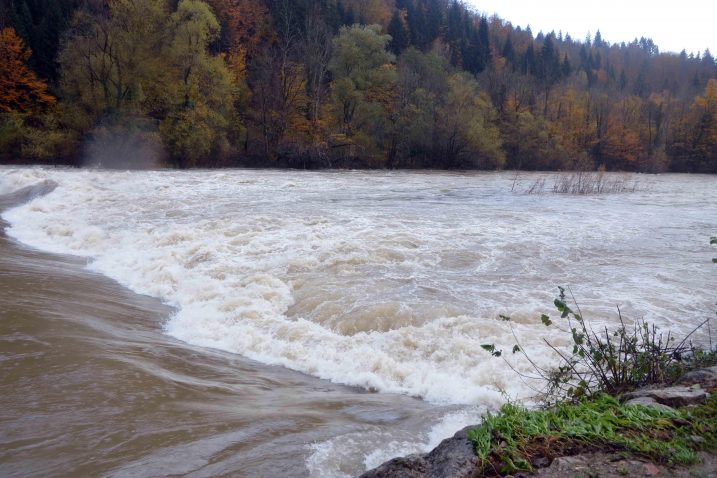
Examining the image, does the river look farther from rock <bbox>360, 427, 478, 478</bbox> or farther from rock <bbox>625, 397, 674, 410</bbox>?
rock <bbox>625, 397, 674, 410</bbox>

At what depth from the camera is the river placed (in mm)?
4102

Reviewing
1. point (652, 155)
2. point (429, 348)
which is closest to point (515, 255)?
point (429, 348)

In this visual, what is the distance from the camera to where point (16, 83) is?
126 feet

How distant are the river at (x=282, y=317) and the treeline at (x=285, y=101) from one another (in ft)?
68.1

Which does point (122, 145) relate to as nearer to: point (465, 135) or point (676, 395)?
point (465, 135)

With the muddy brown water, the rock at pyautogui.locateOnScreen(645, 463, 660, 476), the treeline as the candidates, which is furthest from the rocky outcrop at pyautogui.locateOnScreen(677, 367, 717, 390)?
the treeline

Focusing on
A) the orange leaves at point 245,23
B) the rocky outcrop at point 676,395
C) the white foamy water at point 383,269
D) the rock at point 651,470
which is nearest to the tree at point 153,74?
the orange leaves at point 245,23

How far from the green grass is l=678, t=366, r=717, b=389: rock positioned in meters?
0.51

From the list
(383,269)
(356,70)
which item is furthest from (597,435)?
(356,70)

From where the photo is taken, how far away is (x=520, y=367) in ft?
20.0

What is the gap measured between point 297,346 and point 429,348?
170 cm

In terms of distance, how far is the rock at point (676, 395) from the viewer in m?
3.47

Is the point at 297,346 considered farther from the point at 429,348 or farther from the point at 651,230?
the point at 651,230

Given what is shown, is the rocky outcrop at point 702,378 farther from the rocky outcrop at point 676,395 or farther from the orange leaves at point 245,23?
the orange leaves at point 245,23
